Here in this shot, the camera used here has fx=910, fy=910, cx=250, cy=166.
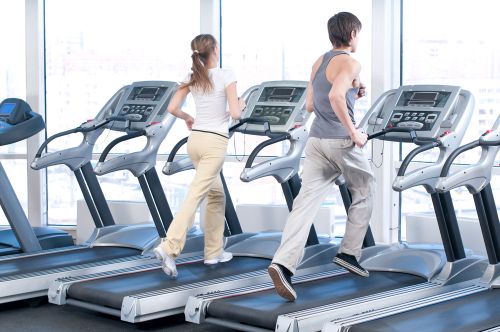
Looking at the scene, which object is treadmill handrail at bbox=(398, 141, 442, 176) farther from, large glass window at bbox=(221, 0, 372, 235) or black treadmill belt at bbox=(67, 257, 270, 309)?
large glass window at bbox=(221, 0, 372, 235)

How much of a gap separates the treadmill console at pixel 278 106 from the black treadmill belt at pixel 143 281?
2.96ft

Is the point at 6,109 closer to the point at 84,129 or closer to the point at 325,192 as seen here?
the point at 84,129

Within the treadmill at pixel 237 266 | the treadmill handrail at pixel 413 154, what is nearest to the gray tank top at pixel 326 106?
the treadmill handrail at pixel 413 154

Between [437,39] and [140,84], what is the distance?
2.25 m

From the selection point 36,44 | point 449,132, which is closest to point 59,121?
point 36,44

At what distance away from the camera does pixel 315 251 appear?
607cm

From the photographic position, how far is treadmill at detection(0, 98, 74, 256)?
6578 millimetres

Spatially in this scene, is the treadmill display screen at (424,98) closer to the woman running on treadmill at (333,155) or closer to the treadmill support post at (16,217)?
the woman running on treadmill at (333,155)

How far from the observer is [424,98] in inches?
215

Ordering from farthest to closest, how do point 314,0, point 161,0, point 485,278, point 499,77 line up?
point 161,0 → point 314,0 → point 499,77 → point 485,278

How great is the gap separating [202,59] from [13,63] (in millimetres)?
3532

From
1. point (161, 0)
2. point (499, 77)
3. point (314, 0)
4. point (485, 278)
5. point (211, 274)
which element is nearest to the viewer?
point (485, 278)

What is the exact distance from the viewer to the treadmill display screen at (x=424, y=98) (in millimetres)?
5367

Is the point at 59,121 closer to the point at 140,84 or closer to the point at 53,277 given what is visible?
the point at 140,84
